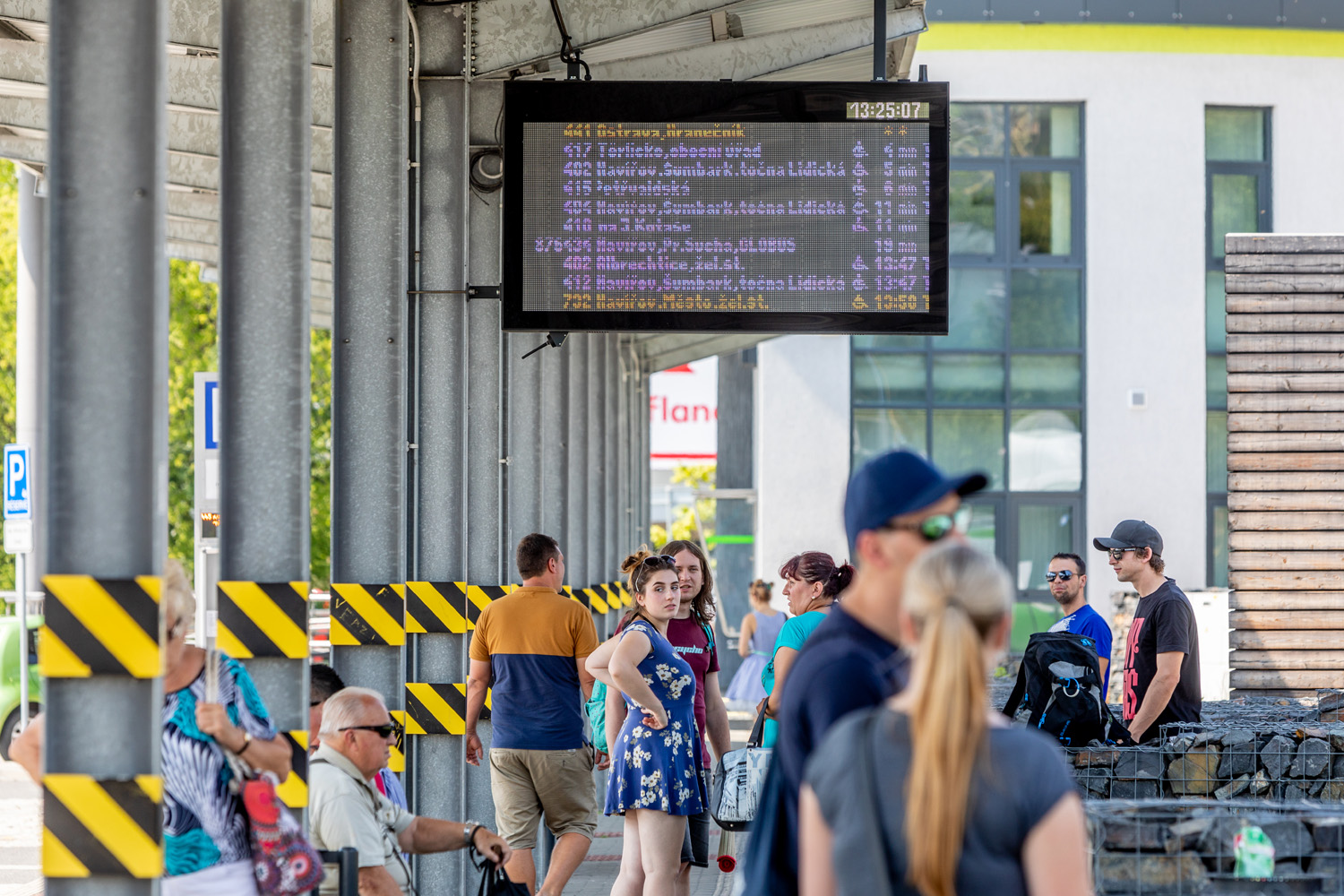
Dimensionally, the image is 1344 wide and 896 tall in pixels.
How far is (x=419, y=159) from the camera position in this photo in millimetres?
8688

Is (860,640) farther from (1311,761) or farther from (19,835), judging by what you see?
(19,835)

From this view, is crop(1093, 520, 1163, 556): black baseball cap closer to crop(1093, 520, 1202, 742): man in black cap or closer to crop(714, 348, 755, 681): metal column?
crop(1093, 520, 1202, 742): man in black cap

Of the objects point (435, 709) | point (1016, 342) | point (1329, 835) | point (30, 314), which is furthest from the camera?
point (1016, 342)

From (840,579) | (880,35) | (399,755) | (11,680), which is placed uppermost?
(880,35)

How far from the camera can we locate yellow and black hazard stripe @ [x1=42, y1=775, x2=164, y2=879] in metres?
4.16

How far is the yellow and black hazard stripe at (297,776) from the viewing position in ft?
17.7

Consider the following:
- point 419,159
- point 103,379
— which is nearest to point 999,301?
point 419,159

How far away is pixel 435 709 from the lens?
8680mm

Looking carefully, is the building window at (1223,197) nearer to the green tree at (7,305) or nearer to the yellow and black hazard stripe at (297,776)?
the yellow and black hazard stripe at (297,776)

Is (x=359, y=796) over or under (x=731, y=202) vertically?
under

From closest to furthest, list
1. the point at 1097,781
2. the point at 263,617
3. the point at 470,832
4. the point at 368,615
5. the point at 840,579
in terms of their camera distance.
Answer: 1. the point at 470,832
2. the point at 263,617
3. the point at 1097,781
4. the point at 840,579
5. the point at 368,615

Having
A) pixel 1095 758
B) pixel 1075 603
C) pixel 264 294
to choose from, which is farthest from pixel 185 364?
pixel 1095 758

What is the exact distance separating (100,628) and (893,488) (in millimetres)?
2187

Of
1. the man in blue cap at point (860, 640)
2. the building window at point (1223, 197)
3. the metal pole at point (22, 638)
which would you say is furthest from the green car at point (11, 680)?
the building window at point (1223, 197)
